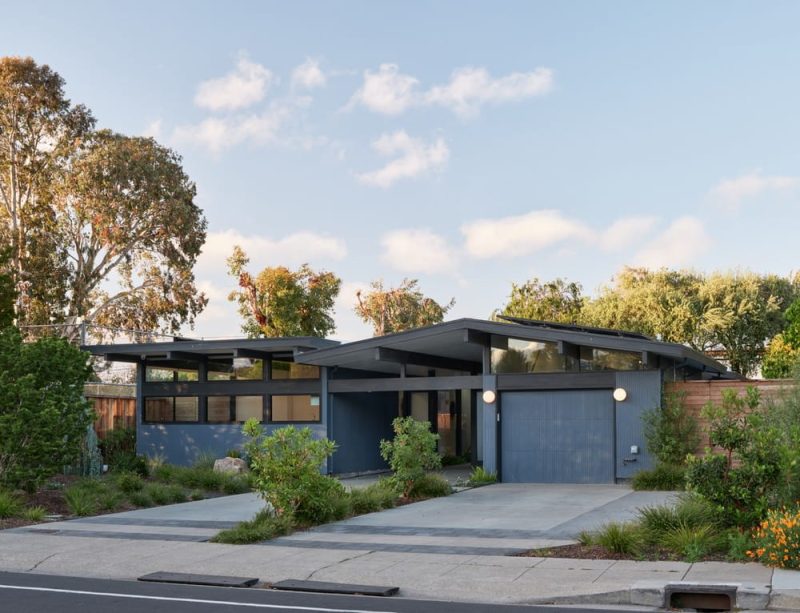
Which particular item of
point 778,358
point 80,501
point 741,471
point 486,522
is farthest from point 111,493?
point 778,358

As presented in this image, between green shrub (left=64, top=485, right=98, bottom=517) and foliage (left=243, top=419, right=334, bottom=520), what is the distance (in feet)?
14.5

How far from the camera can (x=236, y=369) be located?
28.3 metres

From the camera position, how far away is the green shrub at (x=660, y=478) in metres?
20.5

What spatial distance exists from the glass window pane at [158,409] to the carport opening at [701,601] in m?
21.4

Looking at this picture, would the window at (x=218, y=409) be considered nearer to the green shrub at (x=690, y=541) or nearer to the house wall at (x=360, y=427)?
the house wall at (x=360, y=427)

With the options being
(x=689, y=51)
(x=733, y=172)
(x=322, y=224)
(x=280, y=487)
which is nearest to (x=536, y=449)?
(x=280, y=487)

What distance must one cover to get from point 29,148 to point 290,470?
3240cm

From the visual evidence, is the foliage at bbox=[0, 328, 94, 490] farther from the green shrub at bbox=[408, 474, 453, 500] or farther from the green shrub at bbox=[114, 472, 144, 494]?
the green shrub at bbox=[408, 474, 453, 500]

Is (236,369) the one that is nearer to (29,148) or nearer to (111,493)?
(111,493)

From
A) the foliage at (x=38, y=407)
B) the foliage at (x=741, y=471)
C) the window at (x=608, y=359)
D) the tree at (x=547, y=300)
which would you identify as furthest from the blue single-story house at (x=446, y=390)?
the tree at (x=547, y=300)

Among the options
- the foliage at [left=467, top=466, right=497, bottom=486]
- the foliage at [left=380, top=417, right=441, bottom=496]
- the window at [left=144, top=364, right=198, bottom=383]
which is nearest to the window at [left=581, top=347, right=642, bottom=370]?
the foliage at [left=467, top=466, right=497, bottom=486]

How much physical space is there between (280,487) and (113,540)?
2674mm

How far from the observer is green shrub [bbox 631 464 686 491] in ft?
67.3

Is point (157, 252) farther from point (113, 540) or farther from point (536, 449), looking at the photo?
point (113, 540)
